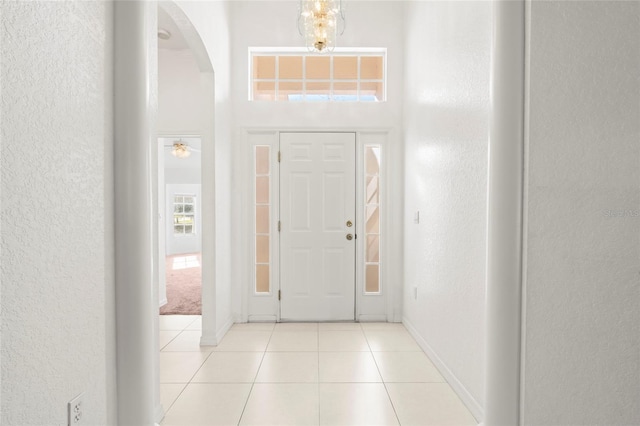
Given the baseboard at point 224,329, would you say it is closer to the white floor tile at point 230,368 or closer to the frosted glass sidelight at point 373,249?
the white floor tile at point 230,368

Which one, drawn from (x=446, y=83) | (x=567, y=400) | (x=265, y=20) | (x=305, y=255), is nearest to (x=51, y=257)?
(x=567, y=400)

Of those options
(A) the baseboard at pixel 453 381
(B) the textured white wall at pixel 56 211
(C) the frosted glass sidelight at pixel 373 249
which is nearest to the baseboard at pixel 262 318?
(C) the frosted glass sidelight at pixel 373 249

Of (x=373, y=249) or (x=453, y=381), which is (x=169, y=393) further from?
(x=373, y=249)

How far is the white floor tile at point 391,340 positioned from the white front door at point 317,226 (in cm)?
52

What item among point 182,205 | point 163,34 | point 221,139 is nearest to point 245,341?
point 221,139

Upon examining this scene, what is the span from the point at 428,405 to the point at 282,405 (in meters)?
0.90

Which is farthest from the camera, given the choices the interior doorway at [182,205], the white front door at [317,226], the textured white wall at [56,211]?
the interior doorway at [182,205]

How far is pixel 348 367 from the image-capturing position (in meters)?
2.88

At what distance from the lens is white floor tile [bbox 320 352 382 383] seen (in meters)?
2.68

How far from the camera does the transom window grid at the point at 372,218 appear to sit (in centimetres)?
421

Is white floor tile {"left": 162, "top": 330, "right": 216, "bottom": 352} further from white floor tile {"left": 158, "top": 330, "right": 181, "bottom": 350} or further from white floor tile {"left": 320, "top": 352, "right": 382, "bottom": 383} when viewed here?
white floor tile {"left": 320, "top": 352, "right": 382, "bottom": 383}

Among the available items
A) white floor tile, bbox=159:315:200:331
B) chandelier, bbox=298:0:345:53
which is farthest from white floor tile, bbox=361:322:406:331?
chandelier, bbox=298:0:345:53

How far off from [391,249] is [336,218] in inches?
27.6

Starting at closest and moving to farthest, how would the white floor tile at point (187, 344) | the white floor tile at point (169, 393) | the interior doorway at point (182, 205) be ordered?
the white floor tile at point (169, 393) → the white floor tile at point (187, 344) → the interior doorway at point (182, 205)
